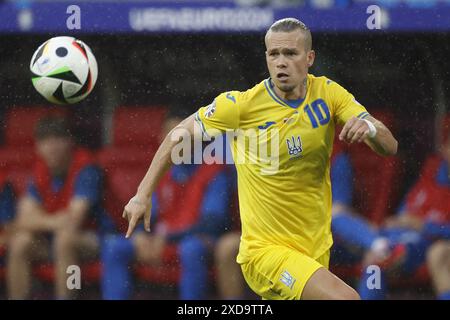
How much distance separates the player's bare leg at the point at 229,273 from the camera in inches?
324

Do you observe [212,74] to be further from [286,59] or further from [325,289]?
[325,289]

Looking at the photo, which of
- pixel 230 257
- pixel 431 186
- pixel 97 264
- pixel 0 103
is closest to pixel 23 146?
pixel 0 103

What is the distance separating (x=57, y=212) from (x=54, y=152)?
379mm

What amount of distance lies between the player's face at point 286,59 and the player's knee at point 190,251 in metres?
2.33

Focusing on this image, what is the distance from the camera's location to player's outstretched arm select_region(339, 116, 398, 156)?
5.66 meters

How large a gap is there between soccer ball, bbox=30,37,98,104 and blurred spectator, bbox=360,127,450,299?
235cm

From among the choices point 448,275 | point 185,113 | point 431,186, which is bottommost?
point 448,275

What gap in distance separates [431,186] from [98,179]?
6.83 ft

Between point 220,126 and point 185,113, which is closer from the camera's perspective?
point 220,126

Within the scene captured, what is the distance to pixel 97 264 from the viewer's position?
331 inches

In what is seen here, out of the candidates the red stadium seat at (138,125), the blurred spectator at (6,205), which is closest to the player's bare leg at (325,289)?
the red stadium seat at (138,125)

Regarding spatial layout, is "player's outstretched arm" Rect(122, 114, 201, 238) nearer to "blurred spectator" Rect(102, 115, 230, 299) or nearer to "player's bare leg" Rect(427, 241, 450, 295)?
"blurred spectator" Rect(102, 115, 230, 299)

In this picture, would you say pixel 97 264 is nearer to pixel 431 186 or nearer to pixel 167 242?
pixel 167 242

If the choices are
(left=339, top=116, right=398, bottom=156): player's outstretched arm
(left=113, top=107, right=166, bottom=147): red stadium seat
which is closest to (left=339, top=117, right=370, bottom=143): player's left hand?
(left=339, top=116, right=398, bottom=156): player's outstretched arm
